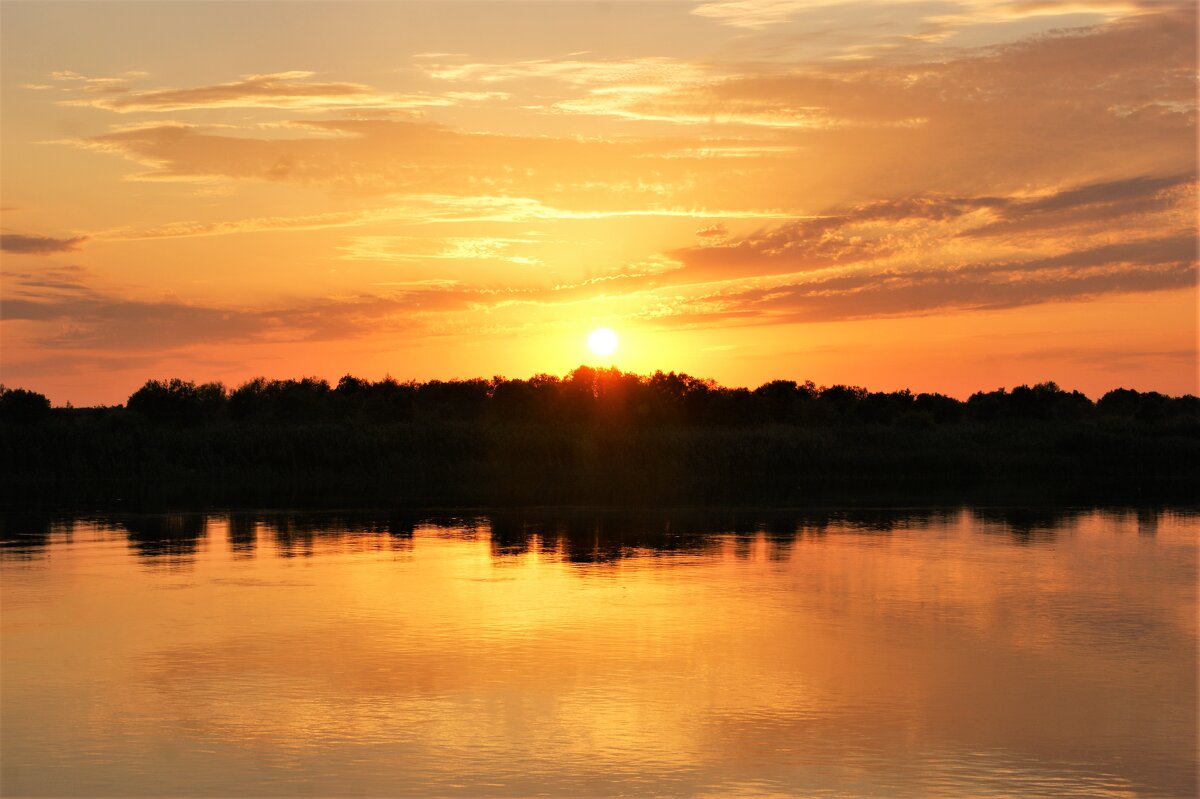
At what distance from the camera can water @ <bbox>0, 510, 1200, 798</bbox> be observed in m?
10.6

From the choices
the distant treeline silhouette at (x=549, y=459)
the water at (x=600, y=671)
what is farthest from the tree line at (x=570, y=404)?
the water at (x=600, y=671)

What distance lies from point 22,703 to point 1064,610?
14373 millimetres

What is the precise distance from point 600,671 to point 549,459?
38.2 metres

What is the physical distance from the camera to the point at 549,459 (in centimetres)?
5222

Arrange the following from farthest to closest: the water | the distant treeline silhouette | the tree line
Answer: the tree line
the distant treeline silhouette
the water

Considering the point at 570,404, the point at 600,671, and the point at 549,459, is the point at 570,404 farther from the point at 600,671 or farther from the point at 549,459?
the point at 600,671

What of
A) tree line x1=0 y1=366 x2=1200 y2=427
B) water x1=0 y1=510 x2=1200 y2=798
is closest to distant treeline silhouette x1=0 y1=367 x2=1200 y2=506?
tree line x1=0 y1=366 x2=1200 y2=427

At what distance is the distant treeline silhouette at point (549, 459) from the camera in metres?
42.8

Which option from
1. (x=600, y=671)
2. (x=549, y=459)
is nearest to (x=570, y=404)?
(x=549, y=459)

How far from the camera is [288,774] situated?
1048 centimetres

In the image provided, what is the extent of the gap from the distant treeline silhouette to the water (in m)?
16.7

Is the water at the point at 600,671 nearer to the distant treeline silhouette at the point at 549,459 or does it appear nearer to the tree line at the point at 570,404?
the distant treeline silhouette at the point at 549,459

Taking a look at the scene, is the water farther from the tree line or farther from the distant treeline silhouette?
the tree line

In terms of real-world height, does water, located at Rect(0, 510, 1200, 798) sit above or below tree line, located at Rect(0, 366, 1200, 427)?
below
